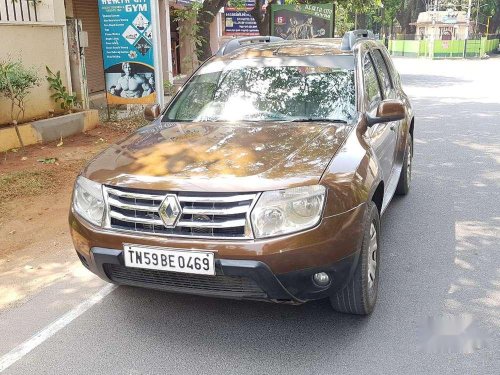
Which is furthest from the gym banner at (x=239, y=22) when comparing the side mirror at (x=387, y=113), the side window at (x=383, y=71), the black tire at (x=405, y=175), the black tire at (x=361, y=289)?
the black tire at (x=361, y=289)

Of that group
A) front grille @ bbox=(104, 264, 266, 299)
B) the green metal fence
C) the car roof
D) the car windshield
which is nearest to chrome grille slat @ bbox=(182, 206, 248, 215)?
front grille @ bbox=(104, 264, 266, 299)

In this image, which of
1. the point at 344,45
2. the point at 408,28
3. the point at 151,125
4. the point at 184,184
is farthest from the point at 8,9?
the point at 408,28

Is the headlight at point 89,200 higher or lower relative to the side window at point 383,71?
lower

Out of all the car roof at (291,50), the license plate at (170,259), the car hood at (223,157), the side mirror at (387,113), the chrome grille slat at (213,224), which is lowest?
the license plate at (170,259)

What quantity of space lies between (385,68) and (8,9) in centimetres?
645

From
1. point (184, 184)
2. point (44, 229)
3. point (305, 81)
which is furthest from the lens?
point (44, 229)

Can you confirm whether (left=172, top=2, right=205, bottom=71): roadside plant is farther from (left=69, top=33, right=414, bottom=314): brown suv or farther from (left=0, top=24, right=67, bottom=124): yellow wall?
(left=69, top=33, right=414, bottom=314): brown suv

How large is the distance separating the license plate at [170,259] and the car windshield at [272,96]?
151cm

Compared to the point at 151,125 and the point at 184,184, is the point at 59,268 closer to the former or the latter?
the point at 151,125

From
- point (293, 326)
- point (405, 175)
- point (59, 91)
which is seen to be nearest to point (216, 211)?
point (293, 326)

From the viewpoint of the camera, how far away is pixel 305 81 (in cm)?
431

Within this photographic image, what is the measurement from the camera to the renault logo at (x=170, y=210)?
3.01 m

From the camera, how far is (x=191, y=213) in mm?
2992

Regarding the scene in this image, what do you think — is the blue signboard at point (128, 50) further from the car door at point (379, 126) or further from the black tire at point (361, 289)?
the black tire at point (361, 289)
